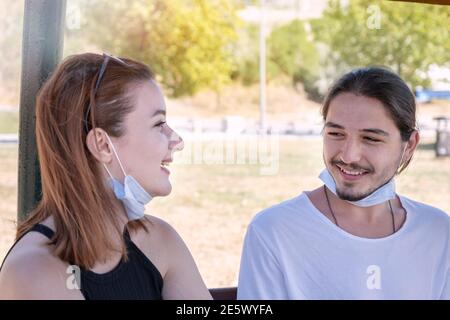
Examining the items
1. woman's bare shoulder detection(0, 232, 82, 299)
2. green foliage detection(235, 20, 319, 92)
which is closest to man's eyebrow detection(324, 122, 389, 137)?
woman's bare shoulder detection(0, 232, 82, 299)

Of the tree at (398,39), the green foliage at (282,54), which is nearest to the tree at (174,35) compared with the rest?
the green foliage at (282,54)

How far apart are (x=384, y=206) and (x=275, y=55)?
23.0 metres

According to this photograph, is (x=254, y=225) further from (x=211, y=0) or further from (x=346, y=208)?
(x=211, y=0)

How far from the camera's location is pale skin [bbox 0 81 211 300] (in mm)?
1903

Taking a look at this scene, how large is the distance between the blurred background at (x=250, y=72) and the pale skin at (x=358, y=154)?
1410 centimetres

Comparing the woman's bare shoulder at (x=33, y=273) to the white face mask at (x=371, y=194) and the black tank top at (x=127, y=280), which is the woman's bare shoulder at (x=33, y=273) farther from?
the white face mask at (x=371, y=194)

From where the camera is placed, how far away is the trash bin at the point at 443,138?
18.8 m

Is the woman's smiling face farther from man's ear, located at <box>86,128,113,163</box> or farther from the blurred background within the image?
the blurred background

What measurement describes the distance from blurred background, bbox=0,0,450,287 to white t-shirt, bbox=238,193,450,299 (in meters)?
14.1

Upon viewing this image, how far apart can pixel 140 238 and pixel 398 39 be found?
23034 millimetres

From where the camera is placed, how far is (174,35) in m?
22.4

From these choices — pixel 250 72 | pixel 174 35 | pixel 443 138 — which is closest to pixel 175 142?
pixel 443 138
